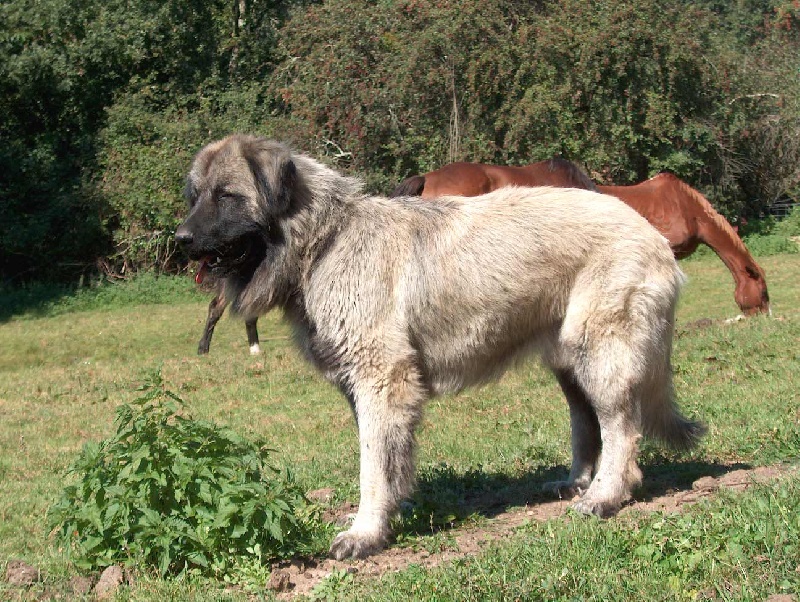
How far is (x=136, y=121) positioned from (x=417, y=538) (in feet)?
72.0

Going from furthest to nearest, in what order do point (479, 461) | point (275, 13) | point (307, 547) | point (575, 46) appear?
1. point (275, 13)
2. point (575, 46)
3. point (479, 461)
4. point (307, 547)

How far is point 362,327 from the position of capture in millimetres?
5492

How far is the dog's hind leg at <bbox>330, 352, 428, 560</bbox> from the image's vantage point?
5.35m

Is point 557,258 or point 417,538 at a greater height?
point 557,258

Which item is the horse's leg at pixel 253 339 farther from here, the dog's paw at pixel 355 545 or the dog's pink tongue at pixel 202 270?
the dog's paw at pixel 355 545

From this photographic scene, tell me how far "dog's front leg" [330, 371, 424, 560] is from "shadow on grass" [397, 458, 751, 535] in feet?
0.98

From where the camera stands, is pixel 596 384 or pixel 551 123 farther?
pixel 551 123

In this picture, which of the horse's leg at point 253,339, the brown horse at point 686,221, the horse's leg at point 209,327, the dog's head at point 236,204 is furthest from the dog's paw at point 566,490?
the brown horse at point 686,221

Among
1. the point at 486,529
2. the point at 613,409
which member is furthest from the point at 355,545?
the point at 613,409

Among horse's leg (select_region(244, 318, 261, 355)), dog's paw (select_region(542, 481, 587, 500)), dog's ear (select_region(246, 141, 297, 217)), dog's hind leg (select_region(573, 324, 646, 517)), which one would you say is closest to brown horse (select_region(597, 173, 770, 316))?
horse's leg (select_region(244, 318, 261, 355))

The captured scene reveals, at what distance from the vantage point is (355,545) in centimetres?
523

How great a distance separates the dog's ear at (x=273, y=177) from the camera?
5562 millimetres

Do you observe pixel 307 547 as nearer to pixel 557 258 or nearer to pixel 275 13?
pixel 557 258

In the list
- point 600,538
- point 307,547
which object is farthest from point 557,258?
point 307,547
